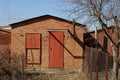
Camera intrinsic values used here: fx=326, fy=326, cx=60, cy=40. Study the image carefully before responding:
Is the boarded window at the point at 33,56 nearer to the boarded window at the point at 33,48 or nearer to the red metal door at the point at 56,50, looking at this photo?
the boarded window at the point at 33,48

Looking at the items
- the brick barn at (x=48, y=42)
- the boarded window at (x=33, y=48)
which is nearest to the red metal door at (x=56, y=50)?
the brick barn at (x=48, y=42)

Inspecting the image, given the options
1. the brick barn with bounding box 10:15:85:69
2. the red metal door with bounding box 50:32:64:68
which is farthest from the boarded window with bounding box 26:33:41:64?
the red metal door with bounding box 50:32:64:68

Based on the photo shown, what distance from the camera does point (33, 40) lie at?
2606cm

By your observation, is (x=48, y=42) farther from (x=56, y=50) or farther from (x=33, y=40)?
(x=33, y=40)

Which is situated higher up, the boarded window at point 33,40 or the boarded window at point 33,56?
the boarded window at point 33,40

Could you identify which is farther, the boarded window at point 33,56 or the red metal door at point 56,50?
the red metal door at point 56,50

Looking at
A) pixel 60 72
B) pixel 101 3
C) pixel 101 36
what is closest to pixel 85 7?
pixel 101 3

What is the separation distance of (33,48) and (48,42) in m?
1.29

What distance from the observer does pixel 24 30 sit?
26.0 meters

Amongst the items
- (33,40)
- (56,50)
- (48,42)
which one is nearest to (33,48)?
(33,40)

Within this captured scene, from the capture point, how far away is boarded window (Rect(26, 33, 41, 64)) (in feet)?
85.1

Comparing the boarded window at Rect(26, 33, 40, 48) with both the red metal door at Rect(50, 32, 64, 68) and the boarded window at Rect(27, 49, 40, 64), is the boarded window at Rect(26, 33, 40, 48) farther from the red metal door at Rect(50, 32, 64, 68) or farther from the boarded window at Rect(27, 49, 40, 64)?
the red metal door at Rect(50, 32, 64, 68)

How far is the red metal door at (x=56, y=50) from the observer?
2606 cm

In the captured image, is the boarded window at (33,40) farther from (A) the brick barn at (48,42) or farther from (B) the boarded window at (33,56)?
(B) the boarded window at (33,56)
